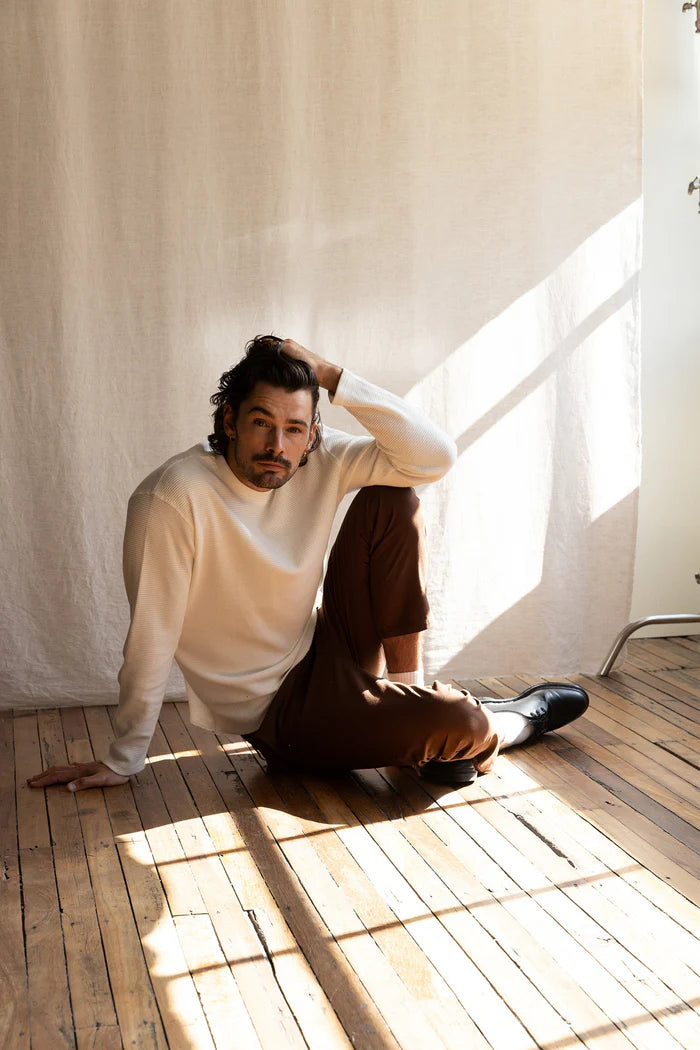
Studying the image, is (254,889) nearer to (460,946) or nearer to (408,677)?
(460,946)

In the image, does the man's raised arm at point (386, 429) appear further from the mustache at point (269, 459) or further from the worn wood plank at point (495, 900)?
the worn wood plank at point (495, 900)

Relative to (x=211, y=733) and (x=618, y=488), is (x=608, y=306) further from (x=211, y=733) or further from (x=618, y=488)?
(x=211, y=733)

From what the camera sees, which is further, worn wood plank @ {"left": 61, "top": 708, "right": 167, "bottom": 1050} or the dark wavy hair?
the dark wavy hair

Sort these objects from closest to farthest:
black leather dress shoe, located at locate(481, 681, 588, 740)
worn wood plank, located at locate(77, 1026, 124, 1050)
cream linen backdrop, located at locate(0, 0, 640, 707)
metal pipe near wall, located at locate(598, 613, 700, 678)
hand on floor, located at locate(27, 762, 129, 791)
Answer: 1. worn wood plank, located at locate(77, 1026, 124, 1050)
2. hand on floor, located at locate(27, 762, 129, 791)
3. black leather dress shoe, located at locate(481, 681, 588, 740)
4. cream linen backdrop, located at locate(0, 0, 640, 707)
5. metal pipe near wall, located at locate(598, 613, 700, 678)

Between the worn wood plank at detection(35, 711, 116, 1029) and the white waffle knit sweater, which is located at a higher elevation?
the white waffle knit sweater

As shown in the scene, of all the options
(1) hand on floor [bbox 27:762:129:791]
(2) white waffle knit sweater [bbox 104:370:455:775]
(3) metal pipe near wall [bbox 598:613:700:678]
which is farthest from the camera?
(3) metal pipe near wall [bbox 598:613:700:678]

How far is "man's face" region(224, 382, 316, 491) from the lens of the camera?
2250 millimetres

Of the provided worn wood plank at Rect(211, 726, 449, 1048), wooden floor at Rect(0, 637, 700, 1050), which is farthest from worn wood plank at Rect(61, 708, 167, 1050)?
worn wood plank at Rect(211, 726, 449, 1048)

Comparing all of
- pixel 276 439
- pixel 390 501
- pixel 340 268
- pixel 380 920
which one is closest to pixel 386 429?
pixel 390 501

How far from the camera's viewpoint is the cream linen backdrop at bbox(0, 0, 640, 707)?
2.95 m

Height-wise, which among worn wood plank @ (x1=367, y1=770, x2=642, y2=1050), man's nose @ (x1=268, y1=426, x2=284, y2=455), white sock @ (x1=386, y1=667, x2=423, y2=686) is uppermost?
man's nose @ (x1=268, y1=426, x2=284, y2=455)

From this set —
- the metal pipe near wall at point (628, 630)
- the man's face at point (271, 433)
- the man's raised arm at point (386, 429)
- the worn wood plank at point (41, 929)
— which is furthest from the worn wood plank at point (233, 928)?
the metal pipe near wall at point (628, 630)

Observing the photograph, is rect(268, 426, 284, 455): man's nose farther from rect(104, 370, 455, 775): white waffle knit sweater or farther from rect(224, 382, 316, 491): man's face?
rect(104, 370, 455, 775): white waffle knit sweater

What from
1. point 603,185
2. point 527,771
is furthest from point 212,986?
point 603,185
